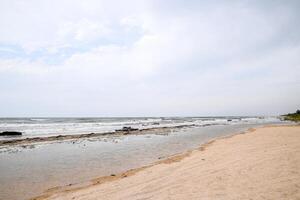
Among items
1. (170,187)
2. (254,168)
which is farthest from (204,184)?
(254,168)

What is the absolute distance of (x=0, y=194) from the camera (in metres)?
9.55

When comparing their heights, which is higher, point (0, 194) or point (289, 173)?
point (289, 173)

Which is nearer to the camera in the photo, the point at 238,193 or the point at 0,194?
Answer: the point at 238,193

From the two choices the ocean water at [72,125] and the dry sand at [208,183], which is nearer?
the dry sand at [208,183]

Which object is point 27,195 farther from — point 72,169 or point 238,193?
point 238,193

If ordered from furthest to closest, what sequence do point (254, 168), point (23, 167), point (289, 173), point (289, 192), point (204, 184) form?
point (23, 167) → point (254, 168) → point (289, 173) → point (204, 184) → point (289, 192)

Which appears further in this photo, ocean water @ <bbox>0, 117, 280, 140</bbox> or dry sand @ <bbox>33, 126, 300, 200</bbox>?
ocean water @ <bbox>0, 117, 280, 140</bbox>

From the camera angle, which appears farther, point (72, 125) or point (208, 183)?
point (72, 125)

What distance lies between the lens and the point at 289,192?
23.3 feet

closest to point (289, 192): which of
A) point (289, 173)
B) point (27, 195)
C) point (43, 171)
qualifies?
point (289, 173)

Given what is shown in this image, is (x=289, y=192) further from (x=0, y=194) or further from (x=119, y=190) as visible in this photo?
(x=0, y=194)

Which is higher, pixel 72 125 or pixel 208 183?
pixel 72 125

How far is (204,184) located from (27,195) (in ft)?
19.0

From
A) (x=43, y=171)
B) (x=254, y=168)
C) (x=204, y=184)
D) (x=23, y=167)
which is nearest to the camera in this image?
(x=204, y=184)
